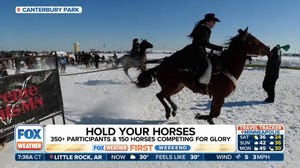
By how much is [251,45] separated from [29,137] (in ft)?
14.5

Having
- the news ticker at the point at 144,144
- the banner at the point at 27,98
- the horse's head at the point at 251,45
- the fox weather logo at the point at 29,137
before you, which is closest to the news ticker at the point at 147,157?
the news ticker at the point at 144,144

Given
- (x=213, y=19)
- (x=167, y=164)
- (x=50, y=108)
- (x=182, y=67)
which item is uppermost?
(x=213, y=19)

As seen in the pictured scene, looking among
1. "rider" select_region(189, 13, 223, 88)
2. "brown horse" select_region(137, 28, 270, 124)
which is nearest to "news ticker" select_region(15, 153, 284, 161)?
"brown horse" select_region(137, 28, 270, 124)

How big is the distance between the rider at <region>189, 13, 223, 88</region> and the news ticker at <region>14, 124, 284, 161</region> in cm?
123

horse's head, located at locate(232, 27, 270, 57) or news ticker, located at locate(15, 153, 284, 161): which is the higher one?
horse's head, located at locate(232, 27, 270, 57)

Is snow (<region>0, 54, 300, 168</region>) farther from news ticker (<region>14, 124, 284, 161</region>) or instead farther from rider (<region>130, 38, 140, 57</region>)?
rider (<region>130, 38, 140, 57</region>)

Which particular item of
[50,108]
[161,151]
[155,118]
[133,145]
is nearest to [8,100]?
[50,108]

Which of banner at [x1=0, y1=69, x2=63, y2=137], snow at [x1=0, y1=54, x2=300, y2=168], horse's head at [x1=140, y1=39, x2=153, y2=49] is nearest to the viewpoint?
snow at [x1=0, y1=54, x2=300, y2=168]

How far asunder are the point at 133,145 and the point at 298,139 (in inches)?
123

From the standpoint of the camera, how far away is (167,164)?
3617mm

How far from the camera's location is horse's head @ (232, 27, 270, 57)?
16.0 ft

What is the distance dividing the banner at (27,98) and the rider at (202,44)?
295 cm

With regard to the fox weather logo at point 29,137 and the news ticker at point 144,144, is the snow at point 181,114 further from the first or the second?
the fox weather logo at point 29,137

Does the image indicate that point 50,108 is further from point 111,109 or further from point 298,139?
point 298,139
